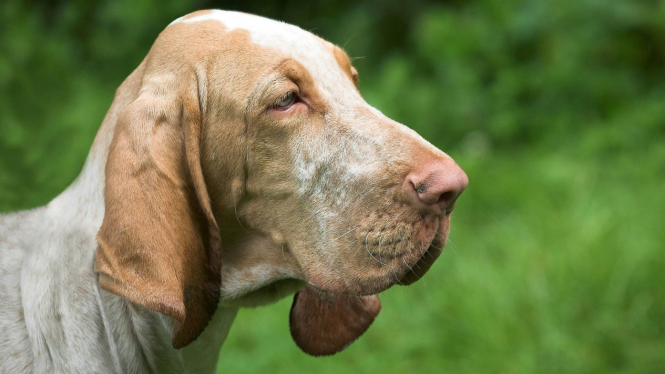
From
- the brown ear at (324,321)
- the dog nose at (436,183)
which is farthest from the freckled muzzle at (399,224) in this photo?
the brown ear at (324,321)

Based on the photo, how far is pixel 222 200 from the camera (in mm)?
2330

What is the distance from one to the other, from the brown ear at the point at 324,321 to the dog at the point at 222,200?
42 centimetres

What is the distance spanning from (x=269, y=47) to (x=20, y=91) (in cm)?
321

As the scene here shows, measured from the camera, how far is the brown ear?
2785 millimetres

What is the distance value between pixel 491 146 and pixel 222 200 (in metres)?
4.65

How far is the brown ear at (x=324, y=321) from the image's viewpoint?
9.14 feet

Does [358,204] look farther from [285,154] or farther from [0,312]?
[0,312]

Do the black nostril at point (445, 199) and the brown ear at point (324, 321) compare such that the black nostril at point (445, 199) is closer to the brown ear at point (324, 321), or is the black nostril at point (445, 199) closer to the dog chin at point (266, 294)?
the dog chin at point (266, 294)

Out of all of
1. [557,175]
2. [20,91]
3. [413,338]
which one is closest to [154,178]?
[413,338]

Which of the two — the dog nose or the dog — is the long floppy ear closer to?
the dog

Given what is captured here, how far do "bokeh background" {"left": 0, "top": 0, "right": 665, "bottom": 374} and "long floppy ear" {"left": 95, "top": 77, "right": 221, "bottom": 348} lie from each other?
3.61 ft

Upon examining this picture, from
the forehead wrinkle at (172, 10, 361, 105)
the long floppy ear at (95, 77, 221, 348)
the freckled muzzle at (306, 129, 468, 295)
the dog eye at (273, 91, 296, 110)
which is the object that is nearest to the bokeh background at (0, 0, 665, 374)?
the forehead wrinkle at (172, 10, 361, 105)

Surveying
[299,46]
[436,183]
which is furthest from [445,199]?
[299,46]

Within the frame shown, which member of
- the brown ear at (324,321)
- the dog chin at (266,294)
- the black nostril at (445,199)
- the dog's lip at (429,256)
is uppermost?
the black nostril at (445,199)
